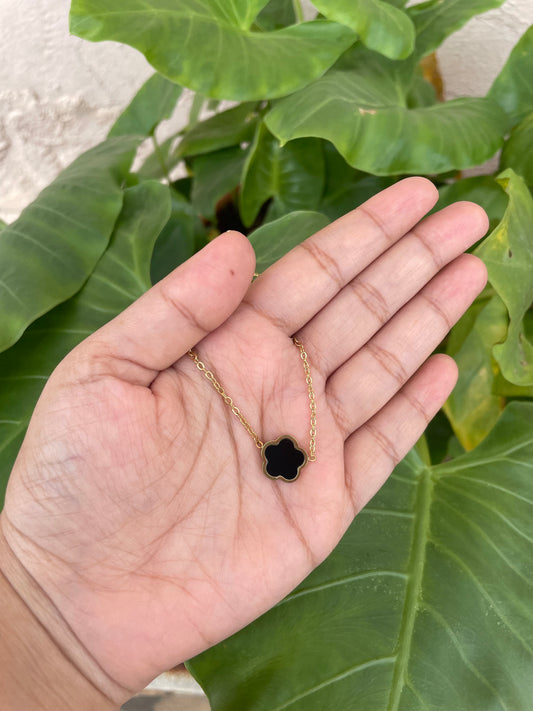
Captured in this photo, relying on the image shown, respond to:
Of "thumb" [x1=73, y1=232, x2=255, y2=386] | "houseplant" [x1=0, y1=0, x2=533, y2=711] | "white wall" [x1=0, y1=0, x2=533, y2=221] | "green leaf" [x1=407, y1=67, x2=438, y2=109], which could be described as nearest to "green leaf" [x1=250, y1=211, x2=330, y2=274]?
"houseplant" [x1=0, y1=0, x2=533, y2=711]

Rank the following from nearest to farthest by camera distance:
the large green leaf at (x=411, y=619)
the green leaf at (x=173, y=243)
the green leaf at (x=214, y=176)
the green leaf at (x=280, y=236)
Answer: the large green leaf at (x=411, y=619), the green leaf at (x=280, y=236), the green leaf at (x=173, y=243), the green leaf at (x=214, y=176)

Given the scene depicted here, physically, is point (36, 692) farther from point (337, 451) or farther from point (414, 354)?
point (414, 354)

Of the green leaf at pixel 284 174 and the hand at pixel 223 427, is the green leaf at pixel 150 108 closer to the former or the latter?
the green leaf at pixel 284 174

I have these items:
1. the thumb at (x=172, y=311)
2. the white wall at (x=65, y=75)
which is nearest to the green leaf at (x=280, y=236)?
the thumb at (x=172, y=311)

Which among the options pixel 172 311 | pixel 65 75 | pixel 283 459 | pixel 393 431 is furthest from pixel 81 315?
pixel 65 75

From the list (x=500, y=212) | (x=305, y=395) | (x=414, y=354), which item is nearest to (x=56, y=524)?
(x=305, y=395)

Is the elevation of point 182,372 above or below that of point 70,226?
below
